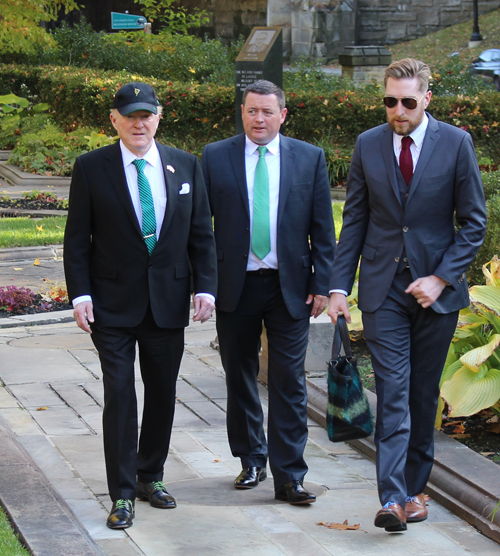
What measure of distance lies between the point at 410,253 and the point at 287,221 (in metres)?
0.69

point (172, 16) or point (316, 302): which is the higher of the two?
point (172, 16)

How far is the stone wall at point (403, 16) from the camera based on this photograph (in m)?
33.2

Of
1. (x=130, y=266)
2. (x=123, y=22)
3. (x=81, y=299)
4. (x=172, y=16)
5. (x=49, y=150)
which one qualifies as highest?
(x=172, y=16)

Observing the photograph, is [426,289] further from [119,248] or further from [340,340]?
[119,248]

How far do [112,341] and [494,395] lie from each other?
2.00m

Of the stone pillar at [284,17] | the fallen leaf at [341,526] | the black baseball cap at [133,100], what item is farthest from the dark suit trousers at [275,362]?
the stone pillar at [284,17]

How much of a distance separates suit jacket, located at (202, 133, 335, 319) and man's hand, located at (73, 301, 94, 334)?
0.72 metres

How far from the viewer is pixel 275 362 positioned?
4.40m

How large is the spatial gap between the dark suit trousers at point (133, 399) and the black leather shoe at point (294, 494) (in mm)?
584

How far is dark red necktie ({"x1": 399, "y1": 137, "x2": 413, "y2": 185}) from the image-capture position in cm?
400

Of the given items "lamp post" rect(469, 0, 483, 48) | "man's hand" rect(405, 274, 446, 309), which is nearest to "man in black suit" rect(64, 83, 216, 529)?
"man's hand" rect(405, 274, 446, 309)

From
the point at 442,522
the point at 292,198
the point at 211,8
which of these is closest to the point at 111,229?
the point at 292,198

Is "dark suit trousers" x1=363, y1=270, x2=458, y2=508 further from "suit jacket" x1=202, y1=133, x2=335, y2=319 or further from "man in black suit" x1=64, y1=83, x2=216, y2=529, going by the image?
"man in black suit" x1=64, y1=83, x2=216, y2=529

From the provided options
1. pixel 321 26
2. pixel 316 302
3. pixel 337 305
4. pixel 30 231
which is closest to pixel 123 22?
pixel 321 26
